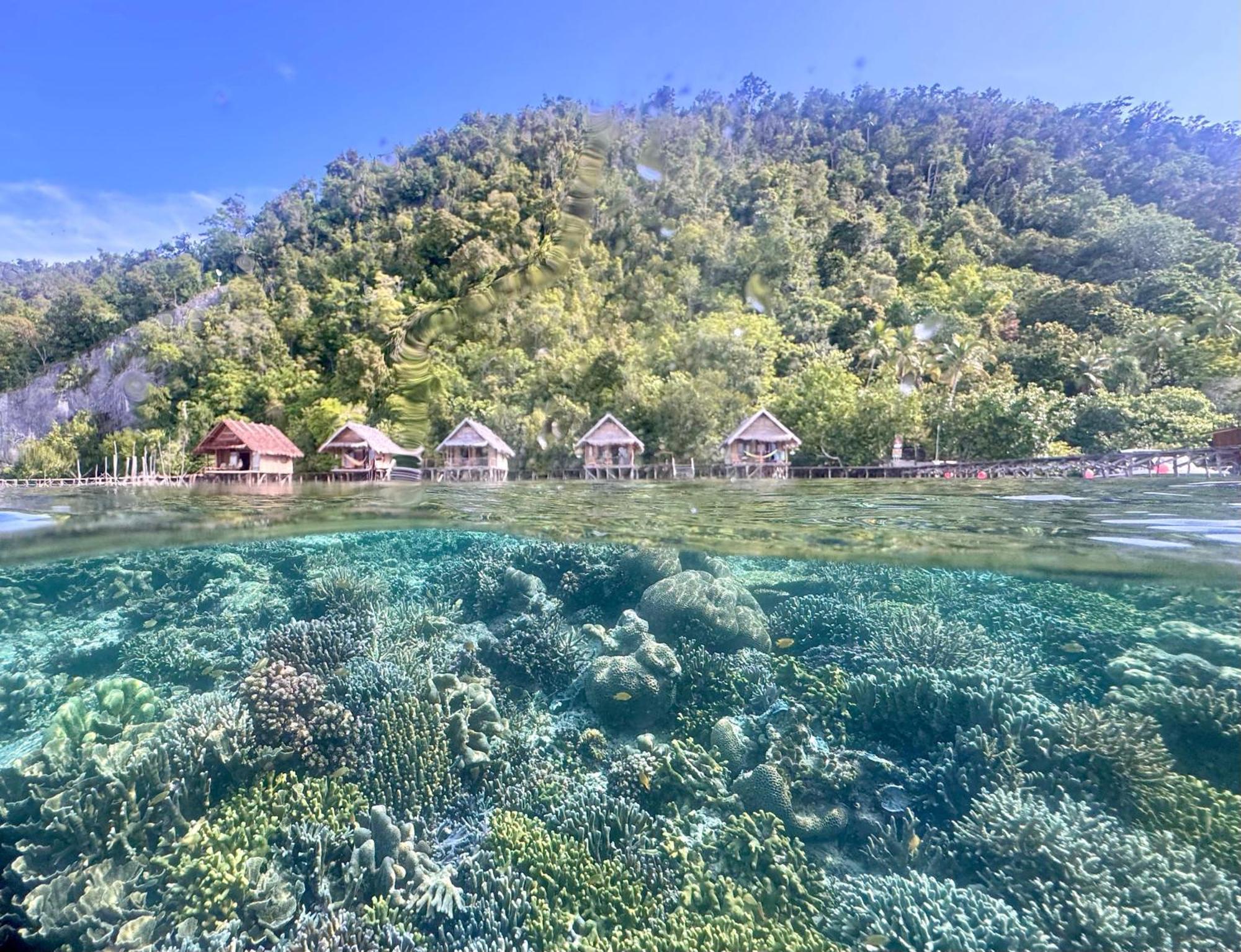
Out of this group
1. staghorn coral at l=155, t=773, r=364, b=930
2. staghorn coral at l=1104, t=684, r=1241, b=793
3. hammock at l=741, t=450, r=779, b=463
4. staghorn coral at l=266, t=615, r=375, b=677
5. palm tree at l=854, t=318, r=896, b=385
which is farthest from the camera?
palm tree at l=854, t=318, r=896, b=385

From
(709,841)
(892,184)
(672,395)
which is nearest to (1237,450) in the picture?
(709,841)

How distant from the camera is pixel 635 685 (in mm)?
6188

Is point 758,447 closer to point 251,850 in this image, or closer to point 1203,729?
point 1203,729

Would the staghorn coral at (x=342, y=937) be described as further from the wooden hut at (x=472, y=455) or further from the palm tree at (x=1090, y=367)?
the palm tree at (x=1090, y=367)

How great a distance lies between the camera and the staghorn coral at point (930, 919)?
11.9 feet

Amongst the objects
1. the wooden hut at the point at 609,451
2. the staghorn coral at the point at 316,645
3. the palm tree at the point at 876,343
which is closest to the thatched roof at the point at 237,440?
the wooden hut at the point at 609,451

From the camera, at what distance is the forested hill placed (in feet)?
51.5

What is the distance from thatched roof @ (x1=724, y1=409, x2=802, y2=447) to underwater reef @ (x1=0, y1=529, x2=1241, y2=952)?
11.2 meters

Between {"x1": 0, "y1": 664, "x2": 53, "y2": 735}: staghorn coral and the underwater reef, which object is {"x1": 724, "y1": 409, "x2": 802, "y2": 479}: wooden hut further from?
{"x1": 0, "y1": 664, "x2": 53, "y2": 735}: staghorn coral

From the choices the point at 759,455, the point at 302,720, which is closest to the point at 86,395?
the point at 302,720

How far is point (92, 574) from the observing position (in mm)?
11266

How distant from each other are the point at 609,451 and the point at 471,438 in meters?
5.22

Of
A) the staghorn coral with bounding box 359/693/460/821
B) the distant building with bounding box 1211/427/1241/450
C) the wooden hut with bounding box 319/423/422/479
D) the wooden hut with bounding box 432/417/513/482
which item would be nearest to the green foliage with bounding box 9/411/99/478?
the wooden hut with bounding box 319/423/422/479

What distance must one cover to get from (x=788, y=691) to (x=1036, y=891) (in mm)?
2731
